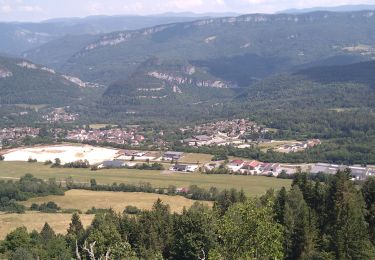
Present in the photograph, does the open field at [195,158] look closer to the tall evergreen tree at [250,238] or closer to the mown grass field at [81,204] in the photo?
the mown grass field at [81,204]

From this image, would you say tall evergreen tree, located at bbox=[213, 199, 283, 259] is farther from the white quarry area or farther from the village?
the village

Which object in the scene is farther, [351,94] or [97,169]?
Answer: [351,94]

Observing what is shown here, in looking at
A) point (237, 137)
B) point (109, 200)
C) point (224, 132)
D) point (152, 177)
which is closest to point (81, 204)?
point (109, 200)

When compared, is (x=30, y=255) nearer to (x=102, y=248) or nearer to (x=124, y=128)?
(x=102, y=248)

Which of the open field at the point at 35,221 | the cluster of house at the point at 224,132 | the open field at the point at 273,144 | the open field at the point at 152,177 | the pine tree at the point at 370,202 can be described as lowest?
the cluster of house at the point at 224,132

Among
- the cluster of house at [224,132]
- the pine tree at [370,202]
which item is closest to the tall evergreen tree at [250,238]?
the pine tree at [370,202]

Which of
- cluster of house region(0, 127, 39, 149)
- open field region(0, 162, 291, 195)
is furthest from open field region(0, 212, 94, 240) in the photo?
cluster of house region(0, 127, 39, 149)

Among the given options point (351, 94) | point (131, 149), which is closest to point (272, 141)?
point (131, 149)
